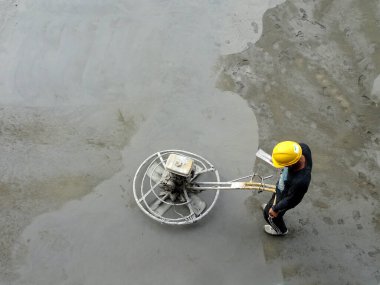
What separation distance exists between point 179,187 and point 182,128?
95cm

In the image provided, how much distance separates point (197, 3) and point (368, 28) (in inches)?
97.3

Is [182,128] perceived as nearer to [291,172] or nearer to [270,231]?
[270,231]

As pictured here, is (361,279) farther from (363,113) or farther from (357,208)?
(363,113)

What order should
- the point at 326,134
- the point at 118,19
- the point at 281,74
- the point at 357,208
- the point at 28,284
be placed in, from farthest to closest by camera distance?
the point at 118,19
the point at 281,74
the point at 326,134
the point at 357,208
the point at 28,284

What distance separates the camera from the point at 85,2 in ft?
20.2

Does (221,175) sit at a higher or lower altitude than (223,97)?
lower

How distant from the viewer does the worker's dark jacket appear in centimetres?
373

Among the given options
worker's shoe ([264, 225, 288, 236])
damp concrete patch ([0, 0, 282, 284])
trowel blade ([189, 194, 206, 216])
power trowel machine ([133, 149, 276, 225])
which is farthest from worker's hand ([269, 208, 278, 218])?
trowel blade ([189, 194, 206, 216])

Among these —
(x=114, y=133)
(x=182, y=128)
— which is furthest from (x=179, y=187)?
(x=114, y=133)

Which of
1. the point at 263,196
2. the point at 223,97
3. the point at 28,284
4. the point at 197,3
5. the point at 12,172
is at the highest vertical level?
the point at 197,3

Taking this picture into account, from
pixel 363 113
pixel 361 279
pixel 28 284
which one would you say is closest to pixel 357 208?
pixel 361 279

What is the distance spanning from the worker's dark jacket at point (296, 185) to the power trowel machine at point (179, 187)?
35 centimetres

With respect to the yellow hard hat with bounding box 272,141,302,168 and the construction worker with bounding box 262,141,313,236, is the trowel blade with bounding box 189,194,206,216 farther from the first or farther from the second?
the yellow hard hat with bounding box 272,141,302,168

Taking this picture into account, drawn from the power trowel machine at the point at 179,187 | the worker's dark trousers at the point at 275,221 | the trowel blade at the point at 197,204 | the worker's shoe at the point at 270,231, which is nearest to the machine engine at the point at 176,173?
the power trowel machine at the point at 179,187
